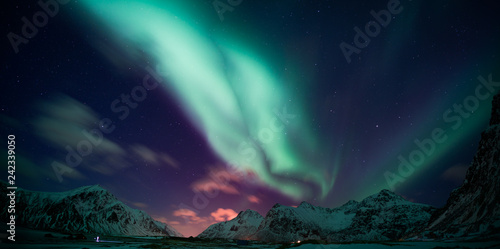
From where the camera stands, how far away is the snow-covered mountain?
3403 inches

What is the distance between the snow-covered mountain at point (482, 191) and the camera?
86438 millimetres

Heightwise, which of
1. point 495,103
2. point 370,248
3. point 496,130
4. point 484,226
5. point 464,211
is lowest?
point 370,248

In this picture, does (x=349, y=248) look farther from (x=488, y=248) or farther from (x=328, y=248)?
(x=488, y=248)

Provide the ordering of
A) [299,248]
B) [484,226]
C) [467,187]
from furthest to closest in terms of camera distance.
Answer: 1. [467,187]
2. [484,226]
3. [299,248]

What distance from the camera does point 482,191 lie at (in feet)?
349

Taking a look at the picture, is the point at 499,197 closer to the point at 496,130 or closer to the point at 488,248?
the point at 496,130

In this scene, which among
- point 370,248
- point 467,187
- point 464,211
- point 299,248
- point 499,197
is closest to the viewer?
point 370,248

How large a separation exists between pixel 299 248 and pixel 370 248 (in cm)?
1170

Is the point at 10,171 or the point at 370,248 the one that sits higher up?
the point at 10,171

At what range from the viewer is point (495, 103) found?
12312 centimetres

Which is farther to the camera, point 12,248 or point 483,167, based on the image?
point 483,167

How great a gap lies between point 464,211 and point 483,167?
1016 inches

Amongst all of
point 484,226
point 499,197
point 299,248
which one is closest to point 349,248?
point 299,248

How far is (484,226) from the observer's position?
73250mm
